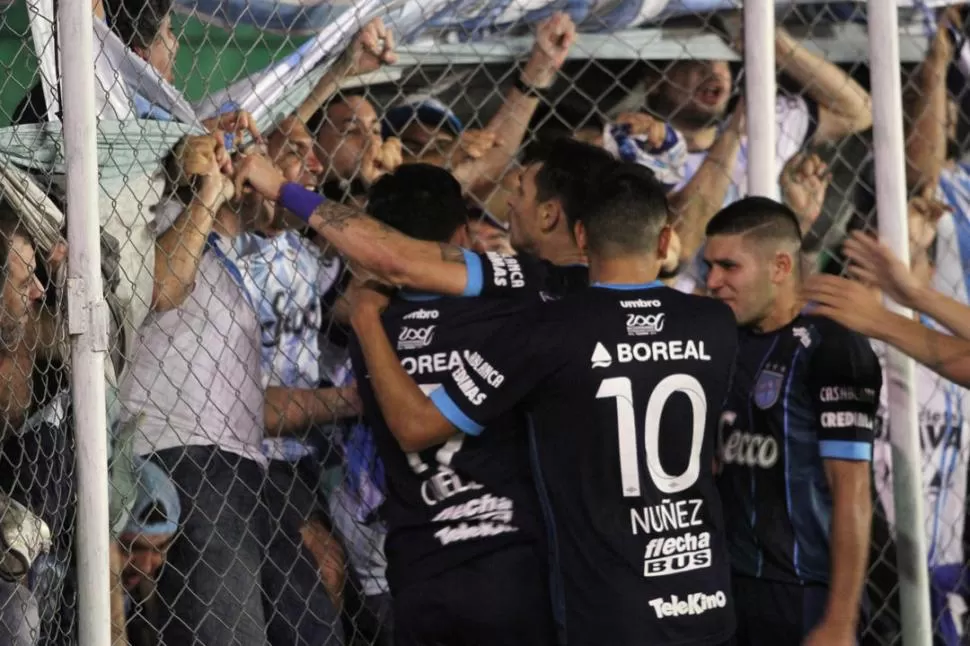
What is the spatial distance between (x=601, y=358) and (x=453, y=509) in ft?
1.90

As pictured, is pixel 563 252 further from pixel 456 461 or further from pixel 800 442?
pixel 800 442

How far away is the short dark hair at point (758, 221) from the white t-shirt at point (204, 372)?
1.33 m

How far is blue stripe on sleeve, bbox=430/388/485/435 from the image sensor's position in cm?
321

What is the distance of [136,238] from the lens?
11.7 ft

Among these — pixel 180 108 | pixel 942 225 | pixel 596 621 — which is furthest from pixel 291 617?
pixel 942 225

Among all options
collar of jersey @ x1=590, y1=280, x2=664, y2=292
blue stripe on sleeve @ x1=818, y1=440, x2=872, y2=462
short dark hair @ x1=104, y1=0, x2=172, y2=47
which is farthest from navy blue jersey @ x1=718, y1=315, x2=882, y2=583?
short dark hair @ x1=104, y1=0, x2=172, y2=47

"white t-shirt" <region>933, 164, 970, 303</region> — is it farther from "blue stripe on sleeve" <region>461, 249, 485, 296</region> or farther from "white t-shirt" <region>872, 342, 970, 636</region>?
"blue stripe on sleeve" <region>461, 249, 485, 296</region>

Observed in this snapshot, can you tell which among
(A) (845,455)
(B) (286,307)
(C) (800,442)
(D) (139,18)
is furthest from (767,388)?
(D) (139,18)

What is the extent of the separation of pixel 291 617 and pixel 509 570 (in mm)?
787

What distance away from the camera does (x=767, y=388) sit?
11.5ft

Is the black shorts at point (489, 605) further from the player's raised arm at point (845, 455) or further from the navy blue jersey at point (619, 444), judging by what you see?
the player's raised arm at point (845, 455)

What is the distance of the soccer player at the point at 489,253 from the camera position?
11.1 ft

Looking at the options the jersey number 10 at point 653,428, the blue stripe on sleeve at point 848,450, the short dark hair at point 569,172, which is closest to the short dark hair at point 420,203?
the short dark hair at point 569,172

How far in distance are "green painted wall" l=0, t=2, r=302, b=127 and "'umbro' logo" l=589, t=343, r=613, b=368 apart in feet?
4.29
